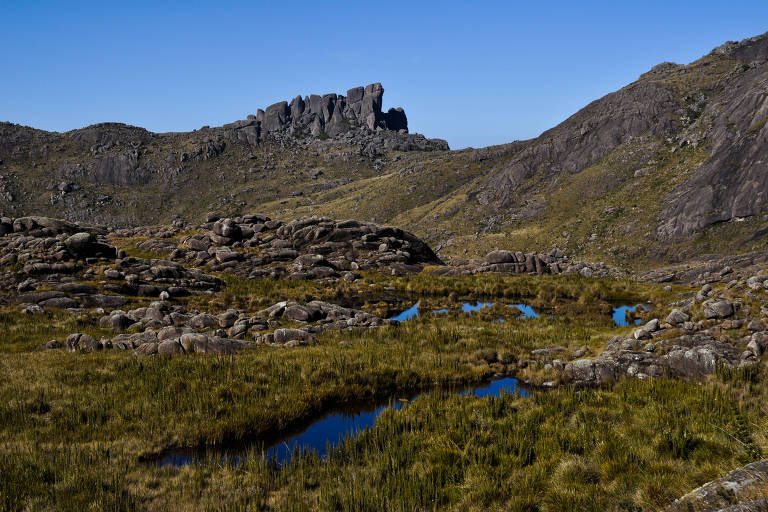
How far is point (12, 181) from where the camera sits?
182m

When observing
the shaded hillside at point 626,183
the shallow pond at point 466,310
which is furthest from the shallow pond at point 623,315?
the shaded hillside at point 626,183

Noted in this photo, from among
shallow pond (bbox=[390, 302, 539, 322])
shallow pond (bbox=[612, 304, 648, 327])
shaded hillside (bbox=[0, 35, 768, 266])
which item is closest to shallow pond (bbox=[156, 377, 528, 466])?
shallow pond (bbox=[390, 302, 539, 322])

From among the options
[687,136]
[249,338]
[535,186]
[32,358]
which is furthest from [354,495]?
[535,186]

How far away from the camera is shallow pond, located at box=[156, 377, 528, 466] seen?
40.8 feet

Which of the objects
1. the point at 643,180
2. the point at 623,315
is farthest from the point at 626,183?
the point at 623,315

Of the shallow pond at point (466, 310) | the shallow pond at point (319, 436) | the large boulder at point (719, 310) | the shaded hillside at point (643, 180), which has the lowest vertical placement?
the shallow pond at point (466, 310)

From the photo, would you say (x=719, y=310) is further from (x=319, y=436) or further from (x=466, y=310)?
(x=319, y=436)

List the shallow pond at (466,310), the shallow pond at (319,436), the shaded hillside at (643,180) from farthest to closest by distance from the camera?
1. the shaded hillside at (643,180)
2. the shallow pond at (466,310)
3. the shallow pond at (319,436)

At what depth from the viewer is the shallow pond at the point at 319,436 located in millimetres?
12445

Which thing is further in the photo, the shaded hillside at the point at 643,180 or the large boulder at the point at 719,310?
the shaded hillside at the point at 643,180

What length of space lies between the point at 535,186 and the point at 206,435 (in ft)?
361

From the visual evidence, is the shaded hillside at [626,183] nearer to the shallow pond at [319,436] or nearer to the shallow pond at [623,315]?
the shallow pond at [623,315]

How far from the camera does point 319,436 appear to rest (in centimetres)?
1427

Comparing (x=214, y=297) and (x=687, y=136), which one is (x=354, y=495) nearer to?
(x=214, y=297)
